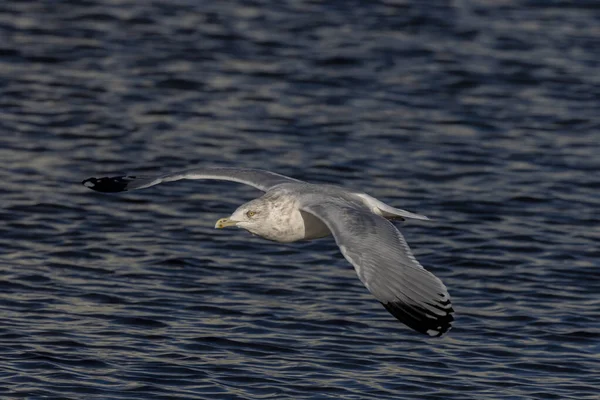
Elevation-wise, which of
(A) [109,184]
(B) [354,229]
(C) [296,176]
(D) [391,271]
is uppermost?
(B) [354,229]

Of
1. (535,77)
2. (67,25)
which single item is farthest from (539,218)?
(67,25)

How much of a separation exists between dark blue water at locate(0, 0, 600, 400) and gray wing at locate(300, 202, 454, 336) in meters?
1.35

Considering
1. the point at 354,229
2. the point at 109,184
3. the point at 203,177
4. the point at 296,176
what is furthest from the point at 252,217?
the point at 296,176

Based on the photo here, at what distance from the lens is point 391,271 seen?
8.37 m

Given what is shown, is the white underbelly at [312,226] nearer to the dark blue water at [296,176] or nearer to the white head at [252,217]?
the white head at [252,217]

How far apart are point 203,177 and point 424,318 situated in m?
3.64

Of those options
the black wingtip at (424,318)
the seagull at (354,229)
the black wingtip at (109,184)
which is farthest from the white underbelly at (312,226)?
the black wingtip at (424,318)

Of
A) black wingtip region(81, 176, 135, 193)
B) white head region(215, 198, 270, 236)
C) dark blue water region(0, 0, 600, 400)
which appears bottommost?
dark blue water region(0, 0, 600, 400)

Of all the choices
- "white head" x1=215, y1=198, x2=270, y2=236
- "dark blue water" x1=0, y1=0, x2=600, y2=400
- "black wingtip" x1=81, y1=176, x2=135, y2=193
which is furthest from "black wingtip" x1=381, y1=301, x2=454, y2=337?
"black wingtip" x1=81, y1=176, x2=135, y2=193

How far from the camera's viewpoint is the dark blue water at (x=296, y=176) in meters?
10.2

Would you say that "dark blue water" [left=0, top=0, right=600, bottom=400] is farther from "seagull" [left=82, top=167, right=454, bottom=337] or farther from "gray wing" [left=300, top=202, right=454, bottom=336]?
"gray wing" [left=300, top=202, right=454, bottom=336]

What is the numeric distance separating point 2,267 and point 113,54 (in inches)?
292

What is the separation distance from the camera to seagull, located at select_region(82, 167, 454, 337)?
8047mm

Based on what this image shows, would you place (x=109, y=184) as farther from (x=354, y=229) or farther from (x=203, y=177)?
(x=354, y=229)
